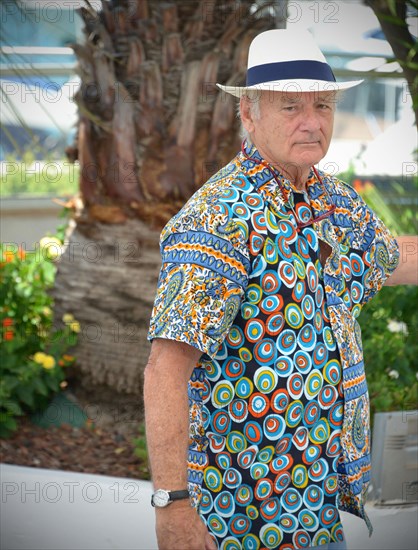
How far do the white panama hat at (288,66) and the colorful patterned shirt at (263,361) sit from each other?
17 cm

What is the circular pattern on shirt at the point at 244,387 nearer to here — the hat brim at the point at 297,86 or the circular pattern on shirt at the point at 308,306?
the circular pattern on shirt at the point at 308,306

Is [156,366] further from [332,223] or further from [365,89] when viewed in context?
[365,89]

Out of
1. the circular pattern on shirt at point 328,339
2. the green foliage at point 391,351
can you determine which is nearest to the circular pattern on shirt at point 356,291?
the circular pattern on shirt at point 328,339

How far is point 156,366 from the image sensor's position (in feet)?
6.05

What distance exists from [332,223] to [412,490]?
5.48 feet

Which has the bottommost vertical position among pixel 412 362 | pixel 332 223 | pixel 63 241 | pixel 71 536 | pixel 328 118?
pixel 71 536

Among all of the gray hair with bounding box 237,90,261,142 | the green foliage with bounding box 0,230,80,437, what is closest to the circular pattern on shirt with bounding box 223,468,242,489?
the gray hair with bounding box 237,90,261,142

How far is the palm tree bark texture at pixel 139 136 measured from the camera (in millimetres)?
4203

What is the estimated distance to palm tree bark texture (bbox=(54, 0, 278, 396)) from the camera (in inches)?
165

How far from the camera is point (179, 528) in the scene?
1819mm

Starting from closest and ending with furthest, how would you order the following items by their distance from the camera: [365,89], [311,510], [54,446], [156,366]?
1. [156,366]
2. [311,510]
3. [54,446]
4. [365,89]

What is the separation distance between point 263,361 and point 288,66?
2.26 ft

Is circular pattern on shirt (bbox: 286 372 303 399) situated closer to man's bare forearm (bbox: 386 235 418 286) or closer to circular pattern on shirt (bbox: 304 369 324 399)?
circular pattern on shirt (bbox: 304 369 324 399)

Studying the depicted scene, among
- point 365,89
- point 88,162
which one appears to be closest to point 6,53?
point 88,162
